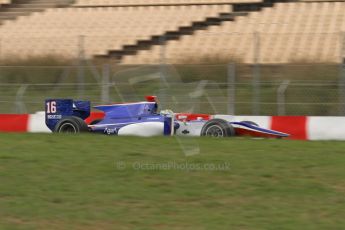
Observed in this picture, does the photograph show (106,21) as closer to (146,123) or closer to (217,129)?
(146,123)

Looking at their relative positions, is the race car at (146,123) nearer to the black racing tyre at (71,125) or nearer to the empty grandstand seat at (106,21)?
the black racing tyre at (71,125)

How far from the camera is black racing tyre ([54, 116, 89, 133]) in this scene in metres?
10.9

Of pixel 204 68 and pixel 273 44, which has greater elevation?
pixel 273 44

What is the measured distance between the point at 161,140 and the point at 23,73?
23.3 feet

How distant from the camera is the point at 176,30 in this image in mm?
20562

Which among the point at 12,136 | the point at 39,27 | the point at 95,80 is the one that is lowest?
the point at 12,136

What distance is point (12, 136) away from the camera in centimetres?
1003

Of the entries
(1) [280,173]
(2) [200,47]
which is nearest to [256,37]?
(2) [200,47]

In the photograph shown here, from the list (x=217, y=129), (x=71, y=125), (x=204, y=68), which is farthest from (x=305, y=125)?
(x=71, y=125)

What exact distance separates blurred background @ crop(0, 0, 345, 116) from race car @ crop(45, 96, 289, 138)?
1217 mm

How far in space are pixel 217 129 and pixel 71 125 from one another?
2.44 metres

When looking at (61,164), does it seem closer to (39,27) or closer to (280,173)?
(280,173)
